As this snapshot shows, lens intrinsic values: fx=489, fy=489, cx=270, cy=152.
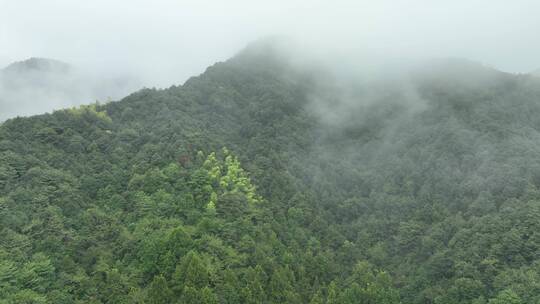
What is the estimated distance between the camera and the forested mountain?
5650cm

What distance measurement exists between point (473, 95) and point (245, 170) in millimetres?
56466

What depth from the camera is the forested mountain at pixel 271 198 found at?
185ft

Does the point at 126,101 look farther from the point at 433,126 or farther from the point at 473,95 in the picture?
the point at 473,95

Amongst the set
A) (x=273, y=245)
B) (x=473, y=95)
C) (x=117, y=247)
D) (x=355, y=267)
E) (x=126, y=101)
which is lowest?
(x=355, y=267)

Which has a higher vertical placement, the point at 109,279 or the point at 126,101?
the point at 126,101

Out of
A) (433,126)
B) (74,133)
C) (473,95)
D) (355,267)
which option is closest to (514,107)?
(473,95)

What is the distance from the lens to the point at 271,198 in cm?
7869

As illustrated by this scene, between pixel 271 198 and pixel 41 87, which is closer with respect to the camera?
pixel 271 198

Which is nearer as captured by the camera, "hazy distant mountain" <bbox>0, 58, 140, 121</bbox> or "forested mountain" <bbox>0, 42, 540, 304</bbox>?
"forested mountain" <bbox>0, 42, 540, 304</bbox>

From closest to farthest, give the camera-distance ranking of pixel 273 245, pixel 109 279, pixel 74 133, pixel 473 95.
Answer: pixel 109 279 → pixel 273 245 → pixel 74 133 → pixel 473 95

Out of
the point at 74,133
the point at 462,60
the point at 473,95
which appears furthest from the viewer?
the point at 462,60

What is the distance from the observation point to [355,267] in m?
69.8

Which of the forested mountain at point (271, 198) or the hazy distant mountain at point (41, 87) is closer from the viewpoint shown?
the forested mountain at point (271, 198)

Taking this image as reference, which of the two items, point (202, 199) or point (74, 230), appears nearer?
point (74, 230)
